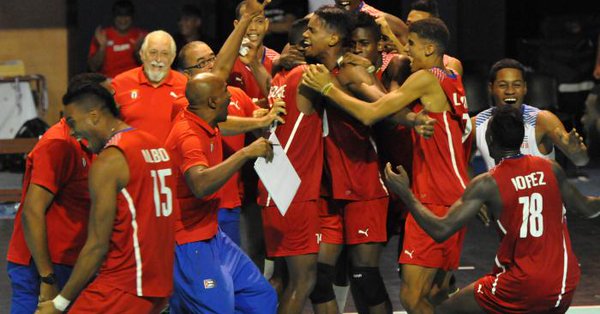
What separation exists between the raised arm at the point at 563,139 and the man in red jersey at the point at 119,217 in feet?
8.92

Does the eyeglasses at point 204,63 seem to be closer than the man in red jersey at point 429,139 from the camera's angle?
No

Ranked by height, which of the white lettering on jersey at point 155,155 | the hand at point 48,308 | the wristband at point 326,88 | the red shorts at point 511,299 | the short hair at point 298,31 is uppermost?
the short hair at point 298,31

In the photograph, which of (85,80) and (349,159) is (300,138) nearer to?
(349,159)

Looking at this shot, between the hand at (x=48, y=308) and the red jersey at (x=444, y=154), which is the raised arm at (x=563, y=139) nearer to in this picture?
the red jersey at (x=444, y=154)

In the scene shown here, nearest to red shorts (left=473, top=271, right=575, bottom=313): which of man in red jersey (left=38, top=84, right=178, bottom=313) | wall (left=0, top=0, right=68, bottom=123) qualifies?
man in red jersey (left=38, top=84, right=178, bottom=313)

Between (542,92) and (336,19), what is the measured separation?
8580 millimetres

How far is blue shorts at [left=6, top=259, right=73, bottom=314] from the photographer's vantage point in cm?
744

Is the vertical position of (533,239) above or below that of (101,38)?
below

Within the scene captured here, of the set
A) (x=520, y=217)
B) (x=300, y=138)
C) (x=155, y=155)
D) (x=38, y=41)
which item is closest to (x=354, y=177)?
(x=300, y=138)

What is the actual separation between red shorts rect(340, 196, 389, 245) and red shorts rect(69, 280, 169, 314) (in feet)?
7.33

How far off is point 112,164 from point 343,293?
3113mm

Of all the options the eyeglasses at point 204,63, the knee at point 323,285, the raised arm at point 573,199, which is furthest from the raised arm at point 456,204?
the eyeglasses at point 204,63

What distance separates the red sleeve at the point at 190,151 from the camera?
287 inches

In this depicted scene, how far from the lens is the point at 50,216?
7.35 m
